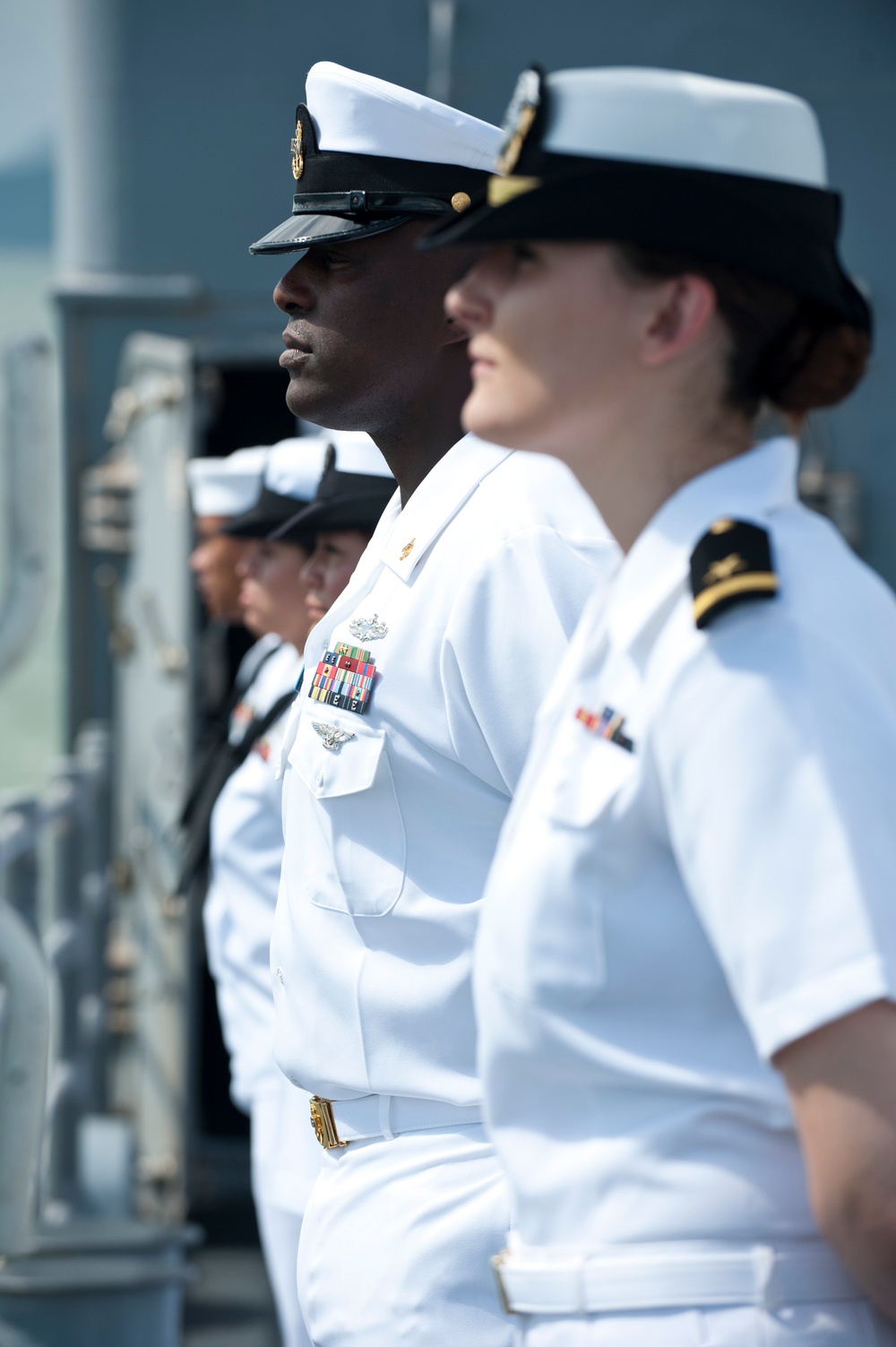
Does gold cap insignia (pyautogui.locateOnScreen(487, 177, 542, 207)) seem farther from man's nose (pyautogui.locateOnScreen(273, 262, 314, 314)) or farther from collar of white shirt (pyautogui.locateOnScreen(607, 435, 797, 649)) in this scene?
man's nose (pyautogui.locateOnScreen(273, 262, 314, 314))

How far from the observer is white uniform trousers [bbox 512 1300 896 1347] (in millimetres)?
1113

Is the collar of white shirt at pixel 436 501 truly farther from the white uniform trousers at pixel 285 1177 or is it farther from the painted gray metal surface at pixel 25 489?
the painted gray metal surface at pixel 25 489

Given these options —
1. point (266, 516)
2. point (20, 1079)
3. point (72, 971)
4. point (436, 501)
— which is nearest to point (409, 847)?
point (436, 501)

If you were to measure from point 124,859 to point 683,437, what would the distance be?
172 inches

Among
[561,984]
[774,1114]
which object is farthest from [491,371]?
[774,1114]

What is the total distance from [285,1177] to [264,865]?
67 cm

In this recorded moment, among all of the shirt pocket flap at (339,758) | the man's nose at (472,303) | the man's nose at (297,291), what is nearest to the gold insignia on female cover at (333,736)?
the shirt pocket flap at (339,758)

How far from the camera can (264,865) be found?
11.4 feet

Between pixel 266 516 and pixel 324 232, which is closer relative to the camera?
pixel 324 232

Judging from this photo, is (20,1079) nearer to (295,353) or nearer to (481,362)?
(295,353)

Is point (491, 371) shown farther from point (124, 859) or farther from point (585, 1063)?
point (124, 859)

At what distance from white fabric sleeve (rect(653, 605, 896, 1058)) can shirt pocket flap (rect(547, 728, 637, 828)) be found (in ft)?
0.18

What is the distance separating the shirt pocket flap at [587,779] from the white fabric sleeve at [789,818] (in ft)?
0.18

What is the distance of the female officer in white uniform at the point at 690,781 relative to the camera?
103cm
